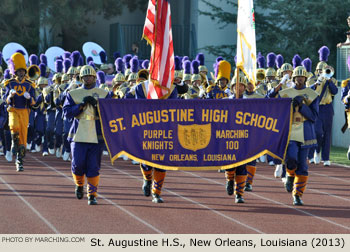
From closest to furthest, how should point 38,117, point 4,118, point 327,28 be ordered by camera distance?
1. point 4,118
2. point 38,117
3. point 327,28

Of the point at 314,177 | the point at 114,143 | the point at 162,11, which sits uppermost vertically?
the point at 162,11

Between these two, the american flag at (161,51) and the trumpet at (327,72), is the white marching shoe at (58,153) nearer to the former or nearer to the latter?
the trumpet at (327,72)

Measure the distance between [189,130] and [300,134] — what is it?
5.26 feet

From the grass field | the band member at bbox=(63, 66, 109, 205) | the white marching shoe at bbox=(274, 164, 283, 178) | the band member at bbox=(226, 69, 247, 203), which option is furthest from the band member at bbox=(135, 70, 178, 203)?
the grass field

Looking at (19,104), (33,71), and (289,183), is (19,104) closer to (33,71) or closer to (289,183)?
(33,71)

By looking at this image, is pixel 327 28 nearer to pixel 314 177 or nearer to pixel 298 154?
pixel 314 177

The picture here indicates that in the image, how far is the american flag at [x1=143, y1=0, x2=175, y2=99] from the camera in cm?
1286

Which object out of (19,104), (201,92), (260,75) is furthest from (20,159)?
(260,75)

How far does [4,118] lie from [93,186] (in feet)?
25.8

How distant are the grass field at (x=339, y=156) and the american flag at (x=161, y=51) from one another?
26.1ft

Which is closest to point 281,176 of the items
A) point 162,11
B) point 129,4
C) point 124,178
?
point 124,178

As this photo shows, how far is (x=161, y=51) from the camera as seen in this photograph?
1301 cm

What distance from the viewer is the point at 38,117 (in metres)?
21.3

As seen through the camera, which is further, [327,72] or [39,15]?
[39,15]
